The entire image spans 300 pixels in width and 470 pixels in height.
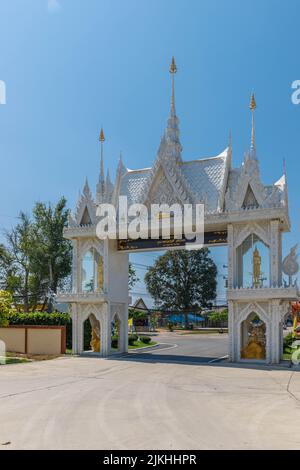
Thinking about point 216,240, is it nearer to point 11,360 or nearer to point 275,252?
point 275,252

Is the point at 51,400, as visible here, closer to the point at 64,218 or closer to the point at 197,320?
the point at 64,218

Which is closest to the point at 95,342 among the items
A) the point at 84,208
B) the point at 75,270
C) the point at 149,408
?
the point at 75,270

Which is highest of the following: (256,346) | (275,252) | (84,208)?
(84,208)

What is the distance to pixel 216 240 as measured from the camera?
74.1 feet

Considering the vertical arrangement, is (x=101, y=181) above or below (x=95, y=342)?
above

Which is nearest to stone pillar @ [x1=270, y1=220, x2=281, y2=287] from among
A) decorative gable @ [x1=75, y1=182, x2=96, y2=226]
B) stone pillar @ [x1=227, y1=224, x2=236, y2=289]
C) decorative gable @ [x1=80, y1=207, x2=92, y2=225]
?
stone pillar @ [x1=227, y1=224, x2=236, y2=289]

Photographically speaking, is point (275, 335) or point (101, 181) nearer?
point (275, 335)

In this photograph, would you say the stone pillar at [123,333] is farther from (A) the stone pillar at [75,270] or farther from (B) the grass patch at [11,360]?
(B) the grass patch at [11,360]

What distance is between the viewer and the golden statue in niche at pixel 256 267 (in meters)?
21.3

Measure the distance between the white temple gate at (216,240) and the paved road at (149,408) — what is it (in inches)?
111

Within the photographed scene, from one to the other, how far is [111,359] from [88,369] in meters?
3.79

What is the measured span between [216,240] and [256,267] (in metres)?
2.23

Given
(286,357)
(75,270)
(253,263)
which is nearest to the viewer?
(253,263)

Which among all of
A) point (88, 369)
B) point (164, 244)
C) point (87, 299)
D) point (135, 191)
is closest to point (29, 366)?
point (88, 369)
